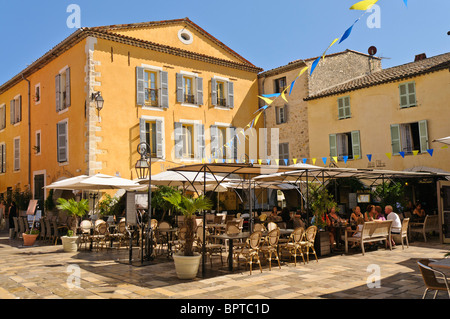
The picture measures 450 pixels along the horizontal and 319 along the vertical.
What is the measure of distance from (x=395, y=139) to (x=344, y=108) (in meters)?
2.83

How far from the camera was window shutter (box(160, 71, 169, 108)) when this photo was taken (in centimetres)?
1752

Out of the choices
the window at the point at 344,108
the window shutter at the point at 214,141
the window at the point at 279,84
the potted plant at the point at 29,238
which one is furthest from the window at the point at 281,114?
the potted plant at the point at 29,238

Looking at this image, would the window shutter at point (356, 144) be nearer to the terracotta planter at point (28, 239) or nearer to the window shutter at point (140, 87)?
the window shutter at point (140, 87)

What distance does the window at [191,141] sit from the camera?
18023mm

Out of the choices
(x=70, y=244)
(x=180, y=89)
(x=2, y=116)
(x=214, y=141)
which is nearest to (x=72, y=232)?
(x=70, y=244)

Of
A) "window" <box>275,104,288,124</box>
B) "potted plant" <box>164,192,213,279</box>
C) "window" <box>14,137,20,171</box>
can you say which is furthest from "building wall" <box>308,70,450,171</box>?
"window" <box>14,137,20,171</box>

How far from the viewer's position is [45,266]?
862 cm

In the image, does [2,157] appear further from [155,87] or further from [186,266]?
[186,266]

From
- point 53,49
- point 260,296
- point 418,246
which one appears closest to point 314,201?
point 418,246

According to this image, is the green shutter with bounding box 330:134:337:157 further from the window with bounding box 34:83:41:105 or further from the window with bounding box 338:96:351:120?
the window with bounding box 34:83:41:105

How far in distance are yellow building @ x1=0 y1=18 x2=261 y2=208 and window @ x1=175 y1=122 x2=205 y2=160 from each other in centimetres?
4
